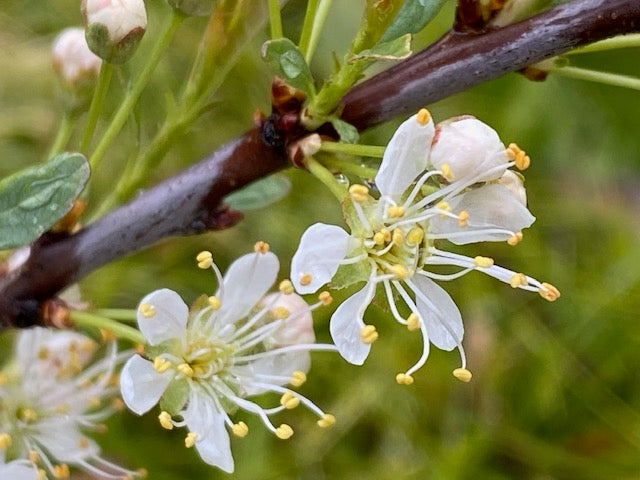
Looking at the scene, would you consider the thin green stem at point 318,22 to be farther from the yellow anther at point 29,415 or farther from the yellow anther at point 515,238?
the yellow anther at point 29,415

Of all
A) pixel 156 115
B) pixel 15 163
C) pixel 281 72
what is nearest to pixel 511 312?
pixel 156 115

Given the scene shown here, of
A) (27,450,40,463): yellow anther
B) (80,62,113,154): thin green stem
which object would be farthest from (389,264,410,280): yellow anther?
(27,450,40,463): yellow anther

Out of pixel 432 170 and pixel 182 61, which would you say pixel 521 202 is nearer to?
pixel 432 170

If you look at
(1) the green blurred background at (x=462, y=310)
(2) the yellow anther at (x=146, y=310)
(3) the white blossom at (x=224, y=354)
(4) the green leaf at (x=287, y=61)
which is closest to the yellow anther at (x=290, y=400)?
(3) the white blossom at (x=224, y=354)

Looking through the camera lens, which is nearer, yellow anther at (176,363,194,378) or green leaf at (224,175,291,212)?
yellow anther at (176,363,194,378)

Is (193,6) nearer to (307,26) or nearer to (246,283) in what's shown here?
(307,26)

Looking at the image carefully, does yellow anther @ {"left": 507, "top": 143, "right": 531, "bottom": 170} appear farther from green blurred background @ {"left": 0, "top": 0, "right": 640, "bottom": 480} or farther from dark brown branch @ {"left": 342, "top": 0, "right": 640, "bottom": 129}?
green blurred background @ {"left": 0, "top": 0, "right": 640, "bottom": 480}
